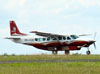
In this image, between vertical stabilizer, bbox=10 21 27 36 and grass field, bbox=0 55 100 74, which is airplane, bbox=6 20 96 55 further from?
grass field, bbox=0 55 100 74

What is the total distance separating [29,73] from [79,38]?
4002cm

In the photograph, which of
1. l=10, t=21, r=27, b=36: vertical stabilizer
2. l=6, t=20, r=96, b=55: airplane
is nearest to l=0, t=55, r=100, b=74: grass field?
l=6, t=20, r=96, b=55: airplane

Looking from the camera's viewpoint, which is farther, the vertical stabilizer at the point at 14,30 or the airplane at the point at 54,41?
the vertical stabilizer at the point at 14,30

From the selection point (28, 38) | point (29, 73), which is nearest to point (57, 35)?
point (28, 38)

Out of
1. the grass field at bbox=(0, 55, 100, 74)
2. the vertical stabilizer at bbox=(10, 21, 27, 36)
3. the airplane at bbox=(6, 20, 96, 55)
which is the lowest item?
the grass field at bbox=(0, 55, 100, 74)

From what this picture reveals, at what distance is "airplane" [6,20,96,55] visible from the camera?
5956 centimetres

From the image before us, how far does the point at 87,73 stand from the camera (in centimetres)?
2033

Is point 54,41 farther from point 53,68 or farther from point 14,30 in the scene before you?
point 53,68

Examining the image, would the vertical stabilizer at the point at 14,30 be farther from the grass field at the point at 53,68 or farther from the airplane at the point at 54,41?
the grass field at the point at 53,68

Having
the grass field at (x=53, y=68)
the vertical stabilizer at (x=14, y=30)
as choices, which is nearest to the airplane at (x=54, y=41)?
the vertical stabilizer at (x=14, y=30)

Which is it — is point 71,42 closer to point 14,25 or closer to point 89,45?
point 89,45

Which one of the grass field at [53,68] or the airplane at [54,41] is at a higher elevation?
the airplane at [54,41]

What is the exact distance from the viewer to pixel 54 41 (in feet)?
205

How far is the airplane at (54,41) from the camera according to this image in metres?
59.6
